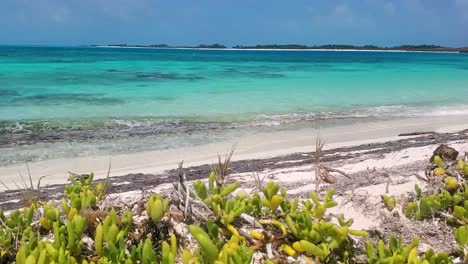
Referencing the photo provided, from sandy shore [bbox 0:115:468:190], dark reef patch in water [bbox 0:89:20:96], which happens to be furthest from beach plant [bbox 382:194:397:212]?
dark reef patch in water [bbox 0:89:20:96]

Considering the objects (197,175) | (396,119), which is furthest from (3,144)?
(396,119)

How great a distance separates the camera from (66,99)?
13.6 meters

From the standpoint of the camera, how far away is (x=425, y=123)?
10.1 m

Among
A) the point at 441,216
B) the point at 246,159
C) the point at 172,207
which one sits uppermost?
the point at 172,207

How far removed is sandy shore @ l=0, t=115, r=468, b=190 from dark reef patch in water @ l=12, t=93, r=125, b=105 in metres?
6.52

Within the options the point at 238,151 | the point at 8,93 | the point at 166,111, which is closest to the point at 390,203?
the point at 238,151

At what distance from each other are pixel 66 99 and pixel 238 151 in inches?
327

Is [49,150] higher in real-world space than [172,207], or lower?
lower

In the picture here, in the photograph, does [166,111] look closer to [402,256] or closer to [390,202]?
[390,202]

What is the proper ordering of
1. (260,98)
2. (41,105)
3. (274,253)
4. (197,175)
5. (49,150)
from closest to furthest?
(274,253)
(197,175)
(49,150)
(41,105)
(260,98)

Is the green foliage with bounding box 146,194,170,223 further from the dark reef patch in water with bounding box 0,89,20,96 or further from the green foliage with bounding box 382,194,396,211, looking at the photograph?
the dark reef patch in water with bounding box 0,89,20,96

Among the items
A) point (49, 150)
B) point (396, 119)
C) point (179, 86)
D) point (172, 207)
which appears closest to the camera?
point (172, 207)

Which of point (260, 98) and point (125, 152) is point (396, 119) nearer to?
point (260, 98)

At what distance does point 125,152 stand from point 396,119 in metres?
6.69
